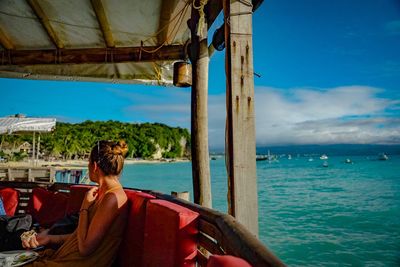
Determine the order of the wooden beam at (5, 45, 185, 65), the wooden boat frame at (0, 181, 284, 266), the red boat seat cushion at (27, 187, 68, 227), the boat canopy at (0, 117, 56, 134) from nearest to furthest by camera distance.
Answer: the wooden boat frame at (0, 181, 284, 266) → the red boat seat cushion at (27, 187, 68, 227) → the wooden beam at (5, 45, 185, 65) → the boat canopy at (0, 117, 56, 134)

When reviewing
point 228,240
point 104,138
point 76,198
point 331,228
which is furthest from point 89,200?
point 104,138

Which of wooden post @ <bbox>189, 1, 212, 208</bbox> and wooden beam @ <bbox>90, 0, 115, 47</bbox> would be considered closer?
wooden post @ <bbox>189, 1, 212, 208</bbox>

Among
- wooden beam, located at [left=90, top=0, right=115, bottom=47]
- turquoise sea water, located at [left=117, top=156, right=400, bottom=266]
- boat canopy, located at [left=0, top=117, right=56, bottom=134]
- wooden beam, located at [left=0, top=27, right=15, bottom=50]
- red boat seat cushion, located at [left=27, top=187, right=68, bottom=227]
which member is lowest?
turquoise sea water, located at [left=117, top=156, right=400, bottom=266]

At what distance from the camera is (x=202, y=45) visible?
363 cm

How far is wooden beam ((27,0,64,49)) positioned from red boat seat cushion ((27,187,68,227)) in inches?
87.8

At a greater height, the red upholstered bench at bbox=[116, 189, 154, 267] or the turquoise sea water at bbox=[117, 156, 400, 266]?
the red upholstered bench at bbox=[116, 189, 154, 267]

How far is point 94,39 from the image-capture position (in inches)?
187

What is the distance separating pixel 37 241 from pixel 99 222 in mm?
718

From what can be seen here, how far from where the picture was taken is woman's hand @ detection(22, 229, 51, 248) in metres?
2.33

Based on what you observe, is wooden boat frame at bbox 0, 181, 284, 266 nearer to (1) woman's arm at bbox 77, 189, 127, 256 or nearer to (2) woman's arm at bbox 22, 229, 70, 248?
(1) woman's arm at bbox 77, 189, 127, 256

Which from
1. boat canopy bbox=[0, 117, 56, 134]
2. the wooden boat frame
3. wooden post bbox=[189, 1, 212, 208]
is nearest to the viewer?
the wooden boat frame

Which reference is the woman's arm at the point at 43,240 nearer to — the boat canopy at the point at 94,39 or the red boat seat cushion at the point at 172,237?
the red boat seat cushion at the point at 172,237

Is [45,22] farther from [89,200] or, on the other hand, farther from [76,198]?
[89,200]

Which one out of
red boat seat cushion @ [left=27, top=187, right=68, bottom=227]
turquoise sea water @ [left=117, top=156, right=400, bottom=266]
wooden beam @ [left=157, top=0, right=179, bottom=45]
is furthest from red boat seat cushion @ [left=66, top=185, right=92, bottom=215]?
turquoise sea water @ [left=117, top=156, right=400, bottom=266]
